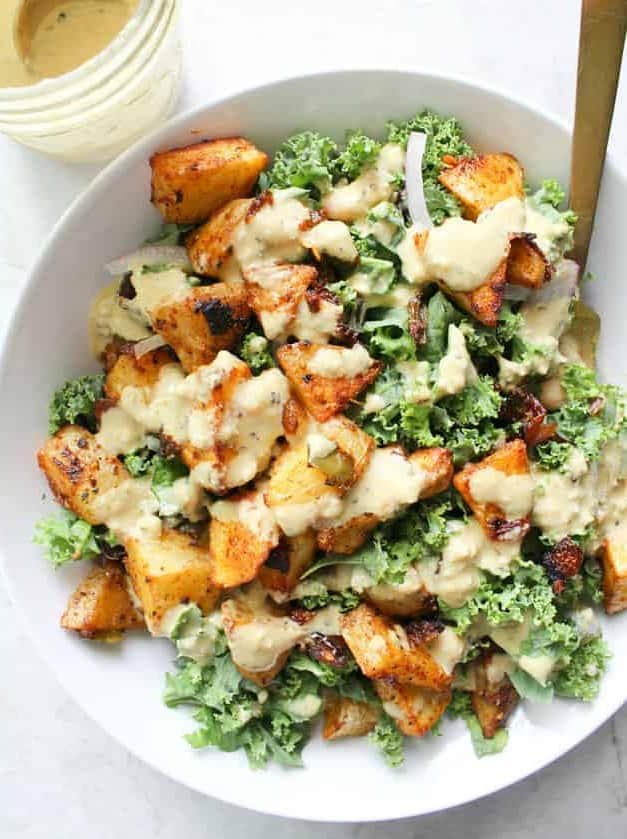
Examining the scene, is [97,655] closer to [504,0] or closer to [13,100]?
[13,100]

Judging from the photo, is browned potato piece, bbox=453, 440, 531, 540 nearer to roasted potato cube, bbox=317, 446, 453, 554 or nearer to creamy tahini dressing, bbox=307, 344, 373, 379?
roasted potato cube, bbox=317, 446, 453, 554

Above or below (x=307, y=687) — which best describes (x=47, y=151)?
above

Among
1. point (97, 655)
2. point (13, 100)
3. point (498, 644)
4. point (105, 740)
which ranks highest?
point (13, 100)

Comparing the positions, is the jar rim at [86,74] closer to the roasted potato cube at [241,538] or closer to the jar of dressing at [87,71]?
the jar of dressing at [87,71]

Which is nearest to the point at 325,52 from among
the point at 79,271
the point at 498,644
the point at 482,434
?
the point at 79,271

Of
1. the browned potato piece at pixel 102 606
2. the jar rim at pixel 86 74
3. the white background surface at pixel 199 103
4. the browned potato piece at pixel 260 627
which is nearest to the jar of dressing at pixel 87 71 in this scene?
the jar rim at pixel 86 74

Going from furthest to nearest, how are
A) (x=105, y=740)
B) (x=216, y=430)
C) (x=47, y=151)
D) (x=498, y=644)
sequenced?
1. (x=105, y=740)
2. (x=47, y=151)
3. (x=498, y=644)
4. (x=216, y=430)

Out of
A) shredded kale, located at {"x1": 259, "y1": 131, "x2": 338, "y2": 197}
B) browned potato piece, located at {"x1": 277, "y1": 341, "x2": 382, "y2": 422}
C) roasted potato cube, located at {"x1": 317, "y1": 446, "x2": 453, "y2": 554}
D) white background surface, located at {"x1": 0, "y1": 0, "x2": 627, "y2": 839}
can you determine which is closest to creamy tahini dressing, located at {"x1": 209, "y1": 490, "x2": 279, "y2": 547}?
roasted potato cube, located at {"x1": 317, "y1": 446, "x2": 453, "y2": 554}
